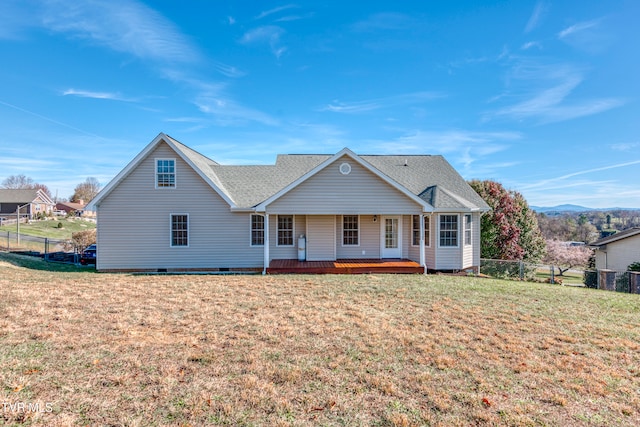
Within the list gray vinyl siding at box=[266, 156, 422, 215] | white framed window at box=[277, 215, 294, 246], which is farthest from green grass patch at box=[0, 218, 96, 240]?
gray vinyl siding at box=[266, 156, 422, 215]

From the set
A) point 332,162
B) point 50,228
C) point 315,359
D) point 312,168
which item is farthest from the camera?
point 50,228

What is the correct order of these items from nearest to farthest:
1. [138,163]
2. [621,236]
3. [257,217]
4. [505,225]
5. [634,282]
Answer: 1. [634,282]
2. [138,163]
3. [257,217]
4. [621,236]
5. [505,225]

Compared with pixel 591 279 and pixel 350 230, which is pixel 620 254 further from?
pixel 350 230

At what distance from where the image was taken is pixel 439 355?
5215 millimetres

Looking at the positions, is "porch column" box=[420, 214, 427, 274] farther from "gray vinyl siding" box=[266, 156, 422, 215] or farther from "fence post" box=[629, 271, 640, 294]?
"fence post" box=[629, 271, 640, 294]

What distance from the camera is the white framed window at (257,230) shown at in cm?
1434

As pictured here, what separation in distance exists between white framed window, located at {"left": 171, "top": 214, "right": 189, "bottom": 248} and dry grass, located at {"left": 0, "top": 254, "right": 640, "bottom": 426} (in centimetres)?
466

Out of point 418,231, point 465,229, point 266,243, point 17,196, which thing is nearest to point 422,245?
point 418,231

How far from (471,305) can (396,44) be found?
1358 cm

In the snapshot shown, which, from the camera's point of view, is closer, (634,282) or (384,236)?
(634,282)

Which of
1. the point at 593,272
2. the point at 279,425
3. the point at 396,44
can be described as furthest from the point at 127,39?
the point at 593,272

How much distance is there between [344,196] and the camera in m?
13.4

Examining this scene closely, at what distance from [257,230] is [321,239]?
3092 millimetres

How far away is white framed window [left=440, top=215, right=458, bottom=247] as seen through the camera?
13.8 meters
